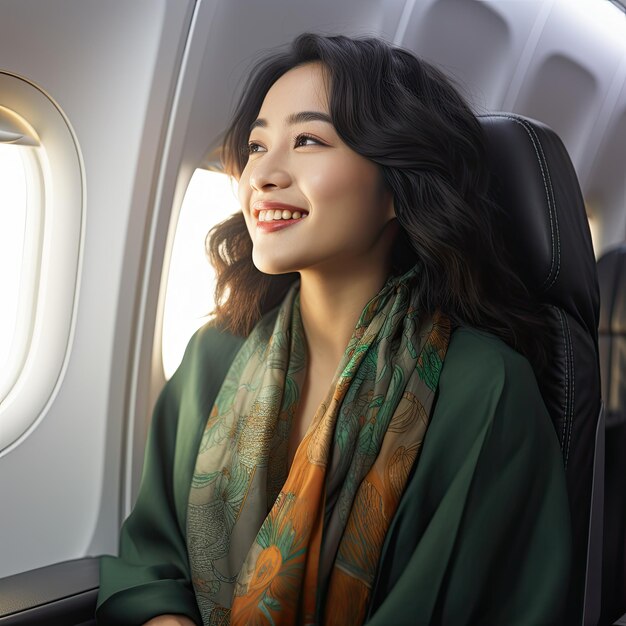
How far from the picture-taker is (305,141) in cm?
141

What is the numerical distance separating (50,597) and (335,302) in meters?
0.87

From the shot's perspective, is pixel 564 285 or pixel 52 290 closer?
pixel 564 285

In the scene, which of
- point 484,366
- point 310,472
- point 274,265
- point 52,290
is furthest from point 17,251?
point 484,366

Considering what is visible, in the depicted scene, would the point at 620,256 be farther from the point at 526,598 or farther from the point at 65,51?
the point at 65,51

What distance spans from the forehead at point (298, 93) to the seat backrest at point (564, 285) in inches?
15.3

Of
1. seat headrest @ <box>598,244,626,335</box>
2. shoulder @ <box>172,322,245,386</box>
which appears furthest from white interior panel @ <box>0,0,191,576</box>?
seat headrest @ <box>598,244,626,335</box>

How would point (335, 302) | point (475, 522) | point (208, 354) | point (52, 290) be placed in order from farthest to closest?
point (52, 290)
point (208, 354)
point (335, 302)
point (475, 522)

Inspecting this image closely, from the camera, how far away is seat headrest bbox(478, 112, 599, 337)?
1.41 metres

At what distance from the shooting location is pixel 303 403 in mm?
Result: 1538

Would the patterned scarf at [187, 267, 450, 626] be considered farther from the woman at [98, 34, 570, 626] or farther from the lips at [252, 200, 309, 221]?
the lips at [252, 200, 309, 221]

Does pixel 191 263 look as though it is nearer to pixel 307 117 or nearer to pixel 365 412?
pixel 307 117

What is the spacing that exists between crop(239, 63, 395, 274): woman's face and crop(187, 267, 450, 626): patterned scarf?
16 centimetres

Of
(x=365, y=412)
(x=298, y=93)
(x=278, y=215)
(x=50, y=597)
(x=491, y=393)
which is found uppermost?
(x=298, y=93)

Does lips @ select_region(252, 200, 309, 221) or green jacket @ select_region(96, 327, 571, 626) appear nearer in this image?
green jacket @ select_region(96, 327, 571, 626)
